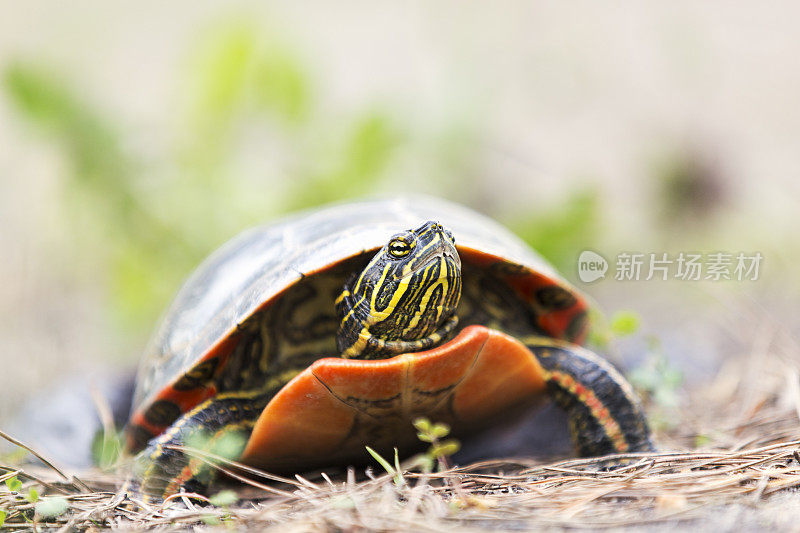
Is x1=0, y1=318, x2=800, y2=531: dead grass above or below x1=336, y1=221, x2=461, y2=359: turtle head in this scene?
below

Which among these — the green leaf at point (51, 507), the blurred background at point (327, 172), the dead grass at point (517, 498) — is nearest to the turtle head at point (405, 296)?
the dead grass at point (517, 498)

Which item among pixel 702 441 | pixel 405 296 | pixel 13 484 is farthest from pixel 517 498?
pixel 13 484

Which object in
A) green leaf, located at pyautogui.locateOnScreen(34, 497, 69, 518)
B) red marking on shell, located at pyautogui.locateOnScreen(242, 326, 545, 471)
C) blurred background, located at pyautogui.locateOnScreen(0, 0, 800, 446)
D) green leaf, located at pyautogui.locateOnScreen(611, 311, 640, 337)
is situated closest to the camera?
green leaf, located at pyautogui.locateOnScreen(34, 497, 69, 518)

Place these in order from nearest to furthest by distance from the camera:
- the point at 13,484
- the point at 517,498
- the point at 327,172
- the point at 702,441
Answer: the point at 517,498
the point at 13,484
the point at 702,441
the point at 327,172

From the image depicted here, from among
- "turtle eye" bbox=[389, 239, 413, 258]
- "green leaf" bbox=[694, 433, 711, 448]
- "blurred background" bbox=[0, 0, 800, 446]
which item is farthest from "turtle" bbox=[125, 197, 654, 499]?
"blurred background" bbox=[0, 0, 800, 446]

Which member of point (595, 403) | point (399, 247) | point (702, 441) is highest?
point (399, 247)

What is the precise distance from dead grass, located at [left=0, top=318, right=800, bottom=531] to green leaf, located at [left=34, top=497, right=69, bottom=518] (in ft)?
0.06

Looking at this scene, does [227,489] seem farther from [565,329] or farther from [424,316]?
[565,329]

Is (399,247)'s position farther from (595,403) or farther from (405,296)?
(595,403)

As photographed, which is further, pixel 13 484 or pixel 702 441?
pixel 702 441

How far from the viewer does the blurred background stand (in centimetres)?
403

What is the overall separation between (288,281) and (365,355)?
326mm

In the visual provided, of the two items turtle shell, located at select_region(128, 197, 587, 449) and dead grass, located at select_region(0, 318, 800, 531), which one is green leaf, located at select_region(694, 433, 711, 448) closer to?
dead grass, located at select_region(0, 318, 800, 531)

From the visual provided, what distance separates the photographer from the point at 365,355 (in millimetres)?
2004
